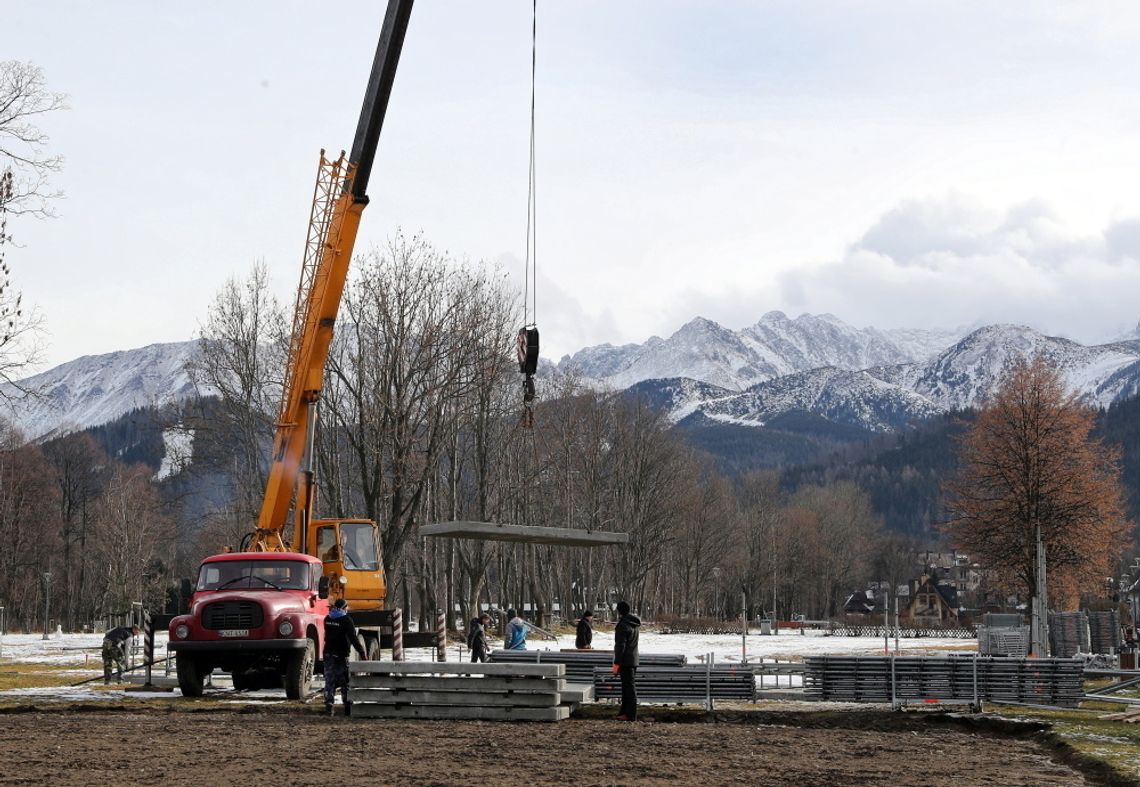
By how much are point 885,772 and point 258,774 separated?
6996 millimetres

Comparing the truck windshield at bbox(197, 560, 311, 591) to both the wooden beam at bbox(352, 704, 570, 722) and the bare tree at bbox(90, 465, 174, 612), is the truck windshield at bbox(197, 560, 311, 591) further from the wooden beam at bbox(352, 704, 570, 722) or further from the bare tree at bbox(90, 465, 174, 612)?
the bare tree at bbox(90, 465, 174, 612)

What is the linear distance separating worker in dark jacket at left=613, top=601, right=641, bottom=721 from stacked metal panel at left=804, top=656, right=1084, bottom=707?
16.8ft

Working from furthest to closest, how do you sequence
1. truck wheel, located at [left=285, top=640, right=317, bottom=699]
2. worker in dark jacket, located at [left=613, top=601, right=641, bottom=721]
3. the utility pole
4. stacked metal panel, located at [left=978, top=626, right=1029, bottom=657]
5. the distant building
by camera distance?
the distant building → stacked metal panel, located at [left=978, top=626, right=1029, bottom=657] → the utility pole → truck wheel, located at [left=285, top=640, right=317, bottom=699] → worker in dark jacket, located at [left=613, top=601, right=641, bottom=721]

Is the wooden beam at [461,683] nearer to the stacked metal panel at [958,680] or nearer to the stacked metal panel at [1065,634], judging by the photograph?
the stacked metal panel at [958,680]

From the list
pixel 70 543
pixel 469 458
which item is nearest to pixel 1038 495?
pixel 469 458

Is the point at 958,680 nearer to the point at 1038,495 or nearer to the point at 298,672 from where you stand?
the point at 298,672

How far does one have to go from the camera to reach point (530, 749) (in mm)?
18203

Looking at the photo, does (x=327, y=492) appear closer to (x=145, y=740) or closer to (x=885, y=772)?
(x=145, y=740)

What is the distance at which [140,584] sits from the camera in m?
95.9

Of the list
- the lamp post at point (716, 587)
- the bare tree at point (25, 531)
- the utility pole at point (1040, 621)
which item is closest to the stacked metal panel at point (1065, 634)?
the utility pole at point (1040, 621)

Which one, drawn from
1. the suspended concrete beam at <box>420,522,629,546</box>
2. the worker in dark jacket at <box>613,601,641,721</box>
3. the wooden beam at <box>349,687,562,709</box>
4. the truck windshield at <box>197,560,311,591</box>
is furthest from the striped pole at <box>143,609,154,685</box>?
the worker in dark jacket at <box>613,601,641,721</box>

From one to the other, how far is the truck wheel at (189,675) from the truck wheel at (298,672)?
2.00m

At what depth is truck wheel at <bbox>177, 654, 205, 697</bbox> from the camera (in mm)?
26688

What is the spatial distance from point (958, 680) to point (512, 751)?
11147 millimetres
